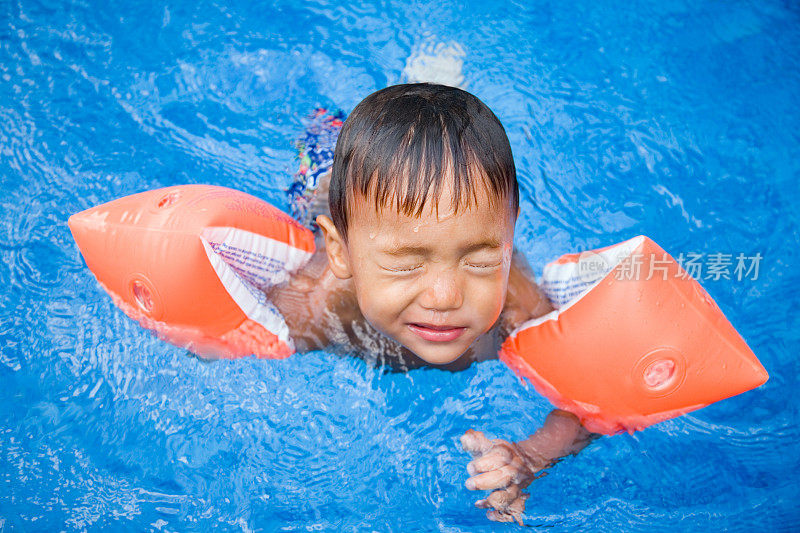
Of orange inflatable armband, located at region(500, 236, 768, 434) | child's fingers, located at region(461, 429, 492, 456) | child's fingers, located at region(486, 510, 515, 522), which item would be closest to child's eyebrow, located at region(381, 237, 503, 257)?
orange inflatable armband, located at region(500, 236, 768, 434)

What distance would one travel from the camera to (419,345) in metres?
2.22

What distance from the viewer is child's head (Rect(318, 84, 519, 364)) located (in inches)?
75.5

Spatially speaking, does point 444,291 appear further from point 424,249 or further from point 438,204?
point 438,204

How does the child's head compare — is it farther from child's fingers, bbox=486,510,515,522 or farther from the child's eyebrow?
child's fingers, bbox=486,510,515,522

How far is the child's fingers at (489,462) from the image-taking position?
7.64 feet

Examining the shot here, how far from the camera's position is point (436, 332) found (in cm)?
216

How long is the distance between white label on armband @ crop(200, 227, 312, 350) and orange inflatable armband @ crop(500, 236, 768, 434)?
0.93m

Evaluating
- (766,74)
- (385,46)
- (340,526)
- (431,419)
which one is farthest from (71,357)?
(766,74)

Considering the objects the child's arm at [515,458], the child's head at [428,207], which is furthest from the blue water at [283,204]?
the child's head at [428,207]

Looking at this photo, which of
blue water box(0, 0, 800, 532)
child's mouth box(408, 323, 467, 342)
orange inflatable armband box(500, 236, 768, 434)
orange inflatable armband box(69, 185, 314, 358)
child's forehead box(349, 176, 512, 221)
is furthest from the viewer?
blue water box(0, 0, 800, 532)

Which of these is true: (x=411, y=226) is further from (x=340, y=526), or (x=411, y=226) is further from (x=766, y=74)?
(x=766, y=74)

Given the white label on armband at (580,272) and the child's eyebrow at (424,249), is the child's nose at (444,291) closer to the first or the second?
the child's eyebrow at (424,249)

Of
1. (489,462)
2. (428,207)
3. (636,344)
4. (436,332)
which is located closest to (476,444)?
(489,462)

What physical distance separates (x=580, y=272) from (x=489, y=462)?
718 millimetres
